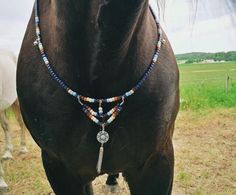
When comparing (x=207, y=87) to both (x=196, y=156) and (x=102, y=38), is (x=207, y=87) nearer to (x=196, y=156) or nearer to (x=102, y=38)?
(x=196, y=156)

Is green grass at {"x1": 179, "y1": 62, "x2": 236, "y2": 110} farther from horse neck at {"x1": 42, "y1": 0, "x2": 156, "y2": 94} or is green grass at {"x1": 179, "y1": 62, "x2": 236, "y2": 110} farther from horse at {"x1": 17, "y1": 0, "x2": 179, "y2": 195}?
horse neck at {"x1": 42, "y1": 0, "x2": 156, "y2": 94}

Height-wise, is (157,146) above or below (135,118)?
below

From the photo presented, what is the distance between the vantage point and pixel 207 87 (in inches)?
343

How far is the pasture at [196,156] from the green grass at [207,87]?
0.02 meters

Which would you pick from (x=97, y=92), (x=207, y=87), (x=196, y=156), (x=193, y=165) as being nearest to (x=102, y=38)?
(x=97, y=92)

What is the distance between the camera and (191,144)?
192 inches

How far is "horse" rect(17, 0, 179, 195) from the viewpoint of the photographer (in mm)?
1238

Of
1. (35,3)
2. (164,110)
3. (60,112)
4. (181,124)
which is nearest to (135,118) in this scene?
(164,110)

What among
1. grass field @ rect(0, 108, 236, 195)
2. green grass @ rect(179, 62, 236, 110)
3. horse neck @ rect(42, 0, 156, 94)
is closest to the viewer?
horse neck @ rect(42, 0, 156, 94)

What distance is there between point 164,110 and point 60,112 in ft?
1.04

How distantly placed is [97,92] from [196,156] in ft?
10.5

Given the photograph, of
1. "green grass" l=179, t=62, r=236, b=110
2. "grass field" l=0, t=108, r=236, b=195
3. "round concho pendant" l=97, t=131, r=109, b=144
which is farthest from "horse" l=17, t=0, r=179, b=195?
"green grass" l=179, t=62, r=236, b=110

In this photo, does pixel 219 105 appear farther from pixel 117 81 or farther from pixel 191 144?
pixel 117 81

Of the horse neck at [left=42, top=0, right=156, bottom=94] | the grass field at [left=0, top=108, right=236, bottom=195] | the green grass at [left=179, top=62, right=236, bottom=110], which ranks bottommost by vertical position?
the grass field at [left=0, top=108, right=236, bottom=195]
